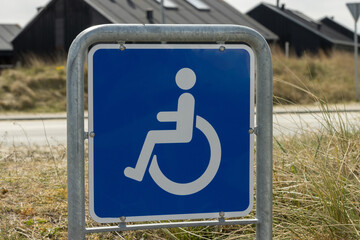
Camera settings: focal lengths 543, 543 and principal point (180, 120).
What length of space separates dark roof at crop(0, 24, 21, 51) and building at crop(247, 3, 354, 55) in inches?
728

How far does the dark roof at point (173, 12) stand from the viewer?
28009 mm

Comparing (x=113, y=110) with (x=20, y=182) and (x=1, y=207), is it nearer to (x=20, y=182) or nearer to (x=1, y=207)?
(x=1, y=207)

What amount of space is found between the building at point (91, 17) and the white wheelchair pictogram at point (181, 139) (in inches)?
1006

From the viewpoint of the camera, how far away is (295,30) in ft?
131

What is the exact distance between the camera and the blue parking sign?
6.56ft

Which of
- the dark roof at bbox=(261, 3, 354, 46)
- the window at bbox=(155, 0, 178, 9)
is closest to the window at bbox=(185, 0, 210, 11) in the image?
the window at bbox=(155, 0, 178, 9)

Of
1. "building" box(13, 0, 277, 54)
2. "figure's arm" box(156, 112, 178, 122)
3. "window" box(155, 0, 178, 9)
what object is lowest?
"figure's arm" box(156, 112, 178, 122)

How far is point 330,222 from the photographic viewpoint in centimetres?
271

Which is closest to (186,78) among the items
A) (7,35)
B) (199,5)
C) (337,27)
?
(199,5)

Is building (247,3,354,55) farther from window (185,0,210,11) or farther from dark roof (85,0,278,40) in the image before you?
window (185,0,210,11)

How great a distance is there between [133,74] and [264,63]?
509mm

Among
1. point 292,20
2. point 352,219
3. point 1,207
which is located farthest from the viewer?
point 292,20

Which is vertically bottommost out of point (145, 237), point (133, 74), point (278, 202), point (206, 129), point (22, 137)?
point (145, 237)

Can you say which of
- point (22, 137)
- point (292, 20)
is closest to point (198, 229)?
Result: point (22, 137)
